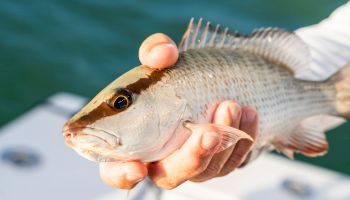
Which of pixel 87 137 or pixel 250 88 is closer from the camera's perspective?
pixel 87 137

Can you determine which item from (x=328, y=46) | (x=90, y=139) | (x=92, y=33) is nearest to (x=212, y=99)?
(x=90, y=139)

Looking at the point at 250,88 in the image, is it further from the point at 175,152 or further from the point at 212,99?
the point at 175,152

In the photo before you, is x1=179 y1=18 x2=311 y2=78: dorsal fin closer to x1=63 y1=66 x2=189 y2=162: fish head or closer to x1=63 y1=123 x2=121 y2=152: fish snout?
x1=63 y1=66 x2=189 y2=162: fish head

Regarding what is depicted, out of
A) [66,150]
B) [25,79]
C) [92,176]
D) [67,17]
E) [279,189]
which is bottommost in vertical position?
[279,189]

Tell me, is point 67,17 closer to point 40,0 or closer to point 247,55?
point 40,0

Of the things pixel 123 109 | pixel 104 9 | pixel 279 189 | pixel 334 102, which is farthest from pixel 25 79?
pixel 123 109

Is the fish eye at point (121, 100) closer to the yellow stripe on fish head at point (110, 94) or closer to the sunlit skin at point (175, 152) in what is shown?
the yellow stripe on fish head at point (110, 94)
